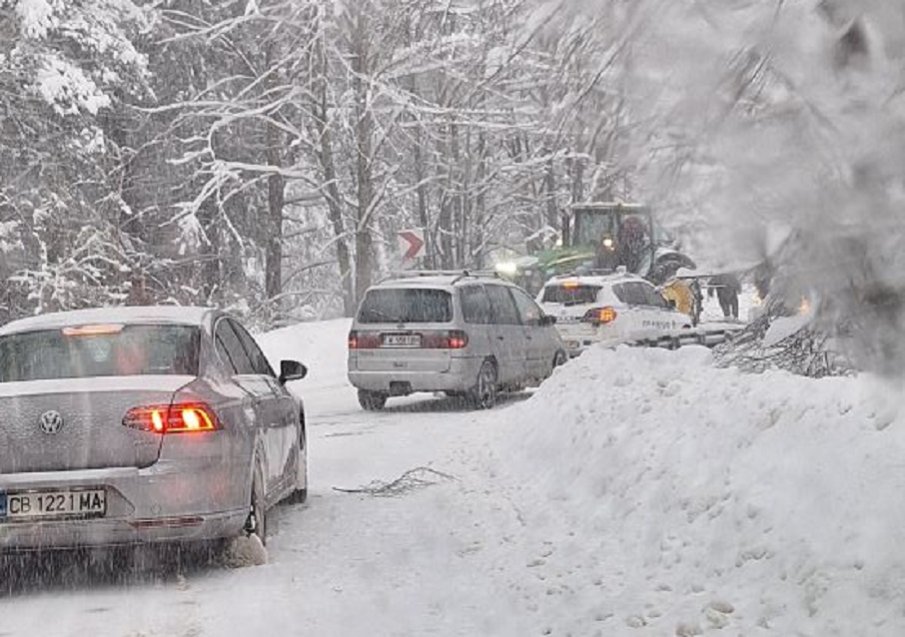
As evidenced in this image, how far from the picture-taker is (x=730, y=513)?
7242 mm

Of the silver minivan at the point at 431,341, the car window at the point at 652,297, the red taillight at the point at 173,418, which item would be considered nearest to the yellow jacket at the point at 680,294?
the car window at the point at 652,297

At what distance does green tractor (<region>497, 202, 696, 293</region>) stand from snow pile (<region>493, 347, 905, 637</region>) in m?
19.0

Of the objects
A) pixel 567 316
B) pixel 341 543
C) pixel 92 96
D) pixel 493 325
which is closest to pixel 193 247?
pixel 92 96

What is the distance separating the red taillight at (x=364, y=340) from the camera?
17.4 m

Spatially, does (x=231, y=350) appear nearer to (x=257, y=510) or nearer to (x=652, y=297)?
(x=257, y=510)

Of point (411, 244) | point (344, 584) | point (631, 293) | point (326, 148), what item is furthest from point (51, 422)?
point (326, 148)

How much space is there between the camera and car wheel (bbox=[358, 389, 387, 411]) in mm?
17766

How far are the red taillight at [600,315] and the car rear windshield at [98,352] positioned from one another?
1468 cm

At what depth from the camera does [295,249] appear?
160 feet

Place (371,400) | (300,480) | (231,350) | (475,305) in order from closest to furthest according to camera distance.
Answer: (231,350)
(300,480)
(475,305)
(371,400)

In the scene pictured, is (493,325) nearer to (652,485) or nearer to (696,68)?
(652,485)

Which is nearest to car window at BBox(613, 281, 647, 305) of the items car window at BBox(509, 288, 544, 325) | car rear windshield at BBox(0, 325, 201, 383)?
car window at BBox(509, 288, 544, 325)

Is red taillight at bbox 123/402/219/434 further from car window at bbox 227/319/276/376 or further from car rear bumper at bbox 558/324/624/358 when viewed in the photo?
car rear bumper at bbox 558/324/624/358

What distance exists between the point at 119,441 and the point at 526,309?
1224 centimetres
